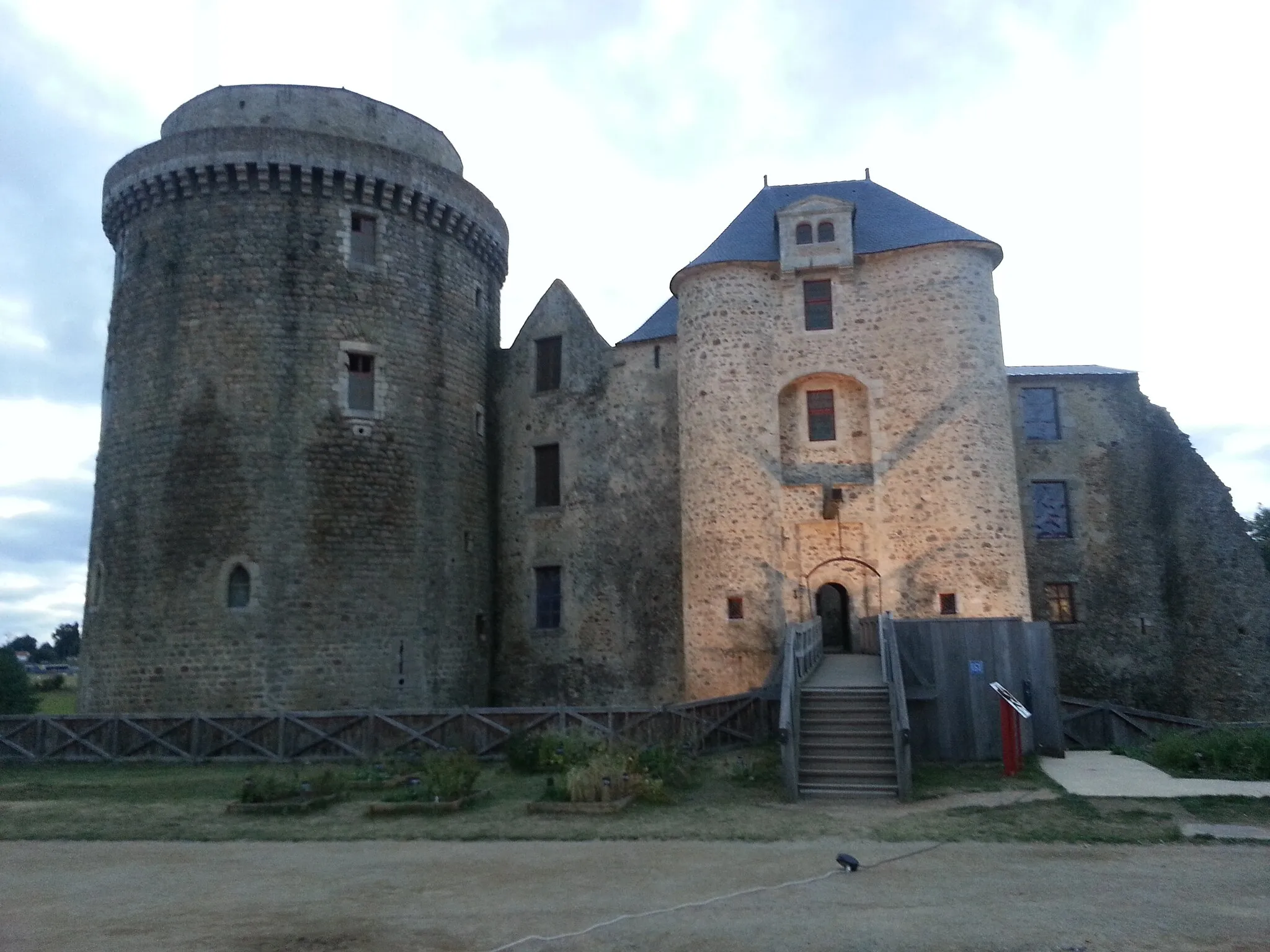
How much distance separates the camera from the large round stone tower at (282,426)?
2014cm

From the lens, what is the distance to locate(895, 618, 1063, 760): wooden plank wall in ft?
49.6

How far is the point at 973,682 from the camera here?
15320 mm

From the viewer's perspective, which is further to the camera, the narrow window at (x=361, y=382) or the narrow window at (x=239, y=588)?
the narrow window at (x=361, y=382)

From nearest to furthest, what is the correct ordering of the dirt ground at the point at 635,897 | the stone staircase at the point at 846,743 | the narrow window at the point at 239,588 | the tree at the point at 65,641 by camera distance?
1. the dirt ground at the point at 635,897
2. the stone staircase at the point at 846,743
3. the narrow window at the point at 239,588
4. the tree at the point at 65,641

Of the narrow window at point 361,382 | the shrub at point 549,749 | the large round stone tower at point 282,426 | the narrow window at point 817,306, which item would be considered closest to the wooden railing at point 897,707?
the shrub at point 549,749

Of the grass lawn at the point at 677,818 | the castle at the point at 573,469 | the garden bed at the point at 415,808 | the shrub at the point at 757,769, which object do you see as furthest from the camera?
the castle at the point at 573,469

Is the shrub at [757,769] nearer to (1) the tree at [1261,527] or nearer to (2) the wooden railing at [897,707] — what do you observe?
(2) the wooden railing at [897,707]

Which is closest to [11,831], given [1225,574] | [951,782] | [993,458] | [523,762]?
[523,762]

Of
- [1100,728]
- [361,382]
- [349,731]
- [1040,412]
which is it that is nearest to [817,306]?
[1040,412]

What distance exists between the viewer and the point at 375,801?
41.1 ft

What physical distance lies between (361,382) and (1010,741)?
1528 cm

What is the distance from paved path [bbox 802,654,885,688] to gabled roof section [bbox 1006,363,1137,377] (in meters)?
9.45

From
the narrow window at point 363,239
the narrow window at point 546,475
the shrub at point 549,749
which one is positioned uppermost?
the narrow window at point 363,239

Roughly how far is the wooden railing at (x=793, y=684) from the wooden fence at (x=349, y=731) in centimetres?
131
